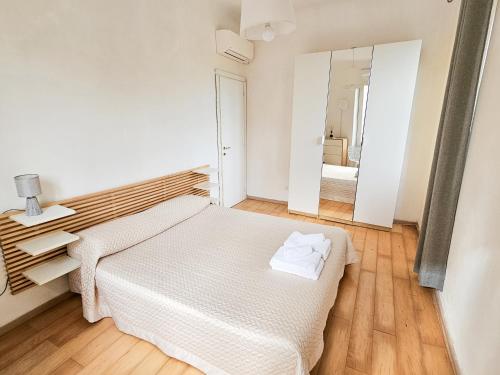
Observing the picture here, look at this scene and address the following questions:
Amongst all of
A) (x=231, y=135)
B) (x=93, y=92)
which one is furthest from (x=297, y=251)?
(x=231, y=135)

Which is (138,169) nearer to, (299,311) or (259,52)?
(299,311)

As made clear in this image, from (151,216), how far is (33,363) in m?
1.14

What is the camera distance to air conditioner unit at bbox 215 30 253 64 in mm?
3215

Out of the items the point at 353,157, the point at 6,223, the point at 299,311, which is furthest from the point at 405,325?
the point at 6,223

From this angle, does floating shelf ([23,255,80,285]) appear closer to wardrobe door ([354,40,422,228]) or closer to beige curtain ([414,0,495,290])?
beige curtain ([414,0,495,290])

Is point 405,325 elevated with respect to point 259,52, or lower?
lower

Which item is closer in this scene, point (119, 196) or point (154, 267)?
point (154, 267)

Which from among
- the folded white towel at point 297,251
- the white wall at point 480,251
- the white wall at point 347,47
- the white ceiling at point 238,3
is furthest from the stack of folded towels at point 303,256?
the white ceiling at point 238,3

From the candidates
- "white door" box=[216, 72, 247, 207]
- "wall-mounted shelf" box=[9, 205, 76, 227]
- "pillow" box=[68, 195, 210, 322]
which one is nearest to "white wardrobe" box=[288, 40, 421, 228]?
"white door" box=[216, 72, 247, 207]

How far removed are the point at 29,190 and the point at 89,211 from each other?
53 cm

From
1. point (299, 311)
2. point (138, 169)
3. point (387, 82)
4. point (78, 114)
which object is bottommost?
point (299, 311)

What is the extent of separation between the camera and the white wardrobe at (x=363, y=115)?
2826mm

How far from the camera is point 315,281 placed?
154 cm

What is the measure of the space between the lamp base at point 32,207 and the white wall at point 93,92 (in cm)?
14
